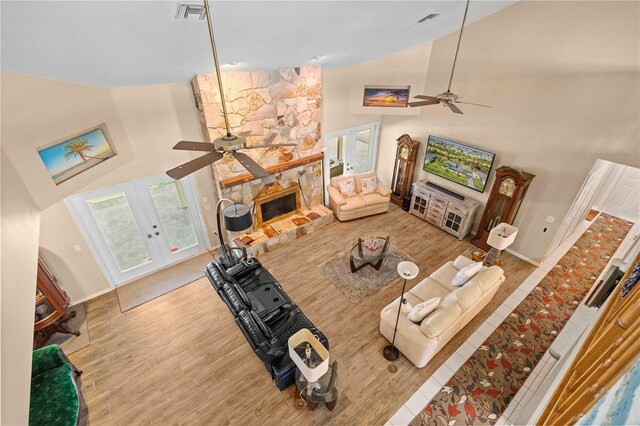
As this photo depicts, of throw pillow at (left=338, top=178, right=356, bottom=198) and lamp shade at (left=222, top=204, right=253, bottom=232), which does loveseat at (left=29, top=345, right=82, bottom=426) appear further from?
throw pillow at (left=338, top=178, right=356, bottom=198)

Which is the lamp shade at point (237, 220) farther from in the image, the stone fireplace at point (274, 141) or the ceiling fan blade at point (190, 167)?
the ceiling fan blade at point (190, 167)

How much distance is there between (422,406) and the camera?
397 centimetres

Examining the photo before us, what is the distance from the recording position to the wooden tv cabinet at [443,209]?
6.65 m

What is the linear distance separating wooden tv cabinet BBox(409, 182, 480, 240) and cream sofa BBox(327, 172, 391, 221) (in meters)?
0.77

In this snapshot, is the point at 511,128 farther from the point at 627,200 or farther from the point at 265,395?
the point at 265,395

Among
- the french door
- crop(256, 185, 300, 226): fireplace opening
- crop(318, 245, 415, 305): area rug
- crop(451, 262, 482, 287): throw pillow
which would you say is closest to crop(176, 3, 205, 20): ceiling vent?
the french door

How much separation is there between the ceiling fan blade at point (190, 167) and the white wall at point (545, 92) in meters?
5.04

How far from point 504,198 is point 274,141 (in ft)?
16.0

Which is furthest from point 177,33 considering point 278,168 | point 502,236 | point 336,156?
point 502,236

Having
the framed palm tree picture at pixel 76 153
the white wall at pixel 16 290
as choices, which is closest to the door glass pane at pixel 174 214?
the framed palm tree picture at pixel 76 153

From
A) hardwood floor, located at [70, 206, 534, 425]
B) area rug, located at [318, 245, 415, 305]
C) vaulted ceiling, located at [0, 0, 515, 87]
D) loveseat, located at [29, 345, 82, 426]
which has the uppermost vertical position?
vaulted ceiling, located at [0, 0, 515, 87]

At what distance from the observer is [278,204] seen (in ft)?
23.3

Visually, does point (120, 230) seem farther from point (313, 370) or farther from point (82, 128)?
point (313, 370)

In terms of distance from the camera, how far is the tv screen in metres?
6.36
